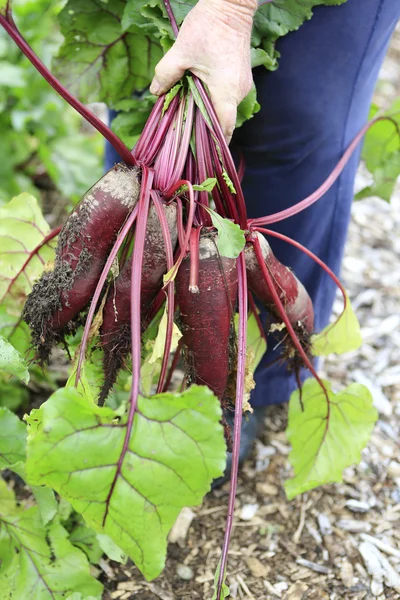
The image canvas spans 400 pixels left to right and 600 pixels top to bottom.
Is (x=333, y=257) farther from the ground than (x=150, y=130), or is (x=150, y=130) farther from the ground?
(x=150, y=130)

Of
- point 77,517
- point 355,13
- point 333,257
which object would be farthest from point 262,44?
point 77,517

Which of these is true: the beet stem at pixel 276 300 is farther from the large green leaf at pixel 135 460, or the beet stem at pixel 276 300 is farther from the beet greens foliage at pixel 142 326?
the large green leaf at pixel 135 460

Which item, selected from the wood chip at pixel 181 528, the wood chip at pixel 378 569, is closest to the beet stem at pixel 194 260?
the wood chip at pixel 181 528

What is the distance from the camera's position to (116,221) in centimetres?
115

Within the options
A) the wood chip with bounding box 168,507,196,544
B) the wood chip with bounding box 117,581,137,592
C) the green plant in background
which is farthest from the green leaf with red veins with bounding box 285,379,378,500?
the green plant in background

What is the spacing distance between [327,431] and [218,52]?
0.81 m

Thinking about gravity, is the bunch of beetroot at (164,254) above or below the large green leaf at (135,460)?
above

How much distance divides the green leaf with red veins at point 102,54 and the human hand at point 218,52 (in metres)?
0.34

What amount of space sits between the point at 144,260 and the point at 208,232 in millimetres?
121

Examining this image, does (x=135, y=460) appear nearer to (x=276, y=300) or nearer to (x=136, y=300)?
(x=136, y=300)

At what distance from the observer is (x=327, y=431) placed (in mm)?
1450

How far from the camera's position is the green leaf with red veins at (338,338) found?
149 centimetres

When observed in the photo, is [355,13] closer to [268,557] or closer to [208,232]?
[208,232]

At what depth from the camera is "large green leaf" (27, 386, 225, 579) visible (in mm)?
922
